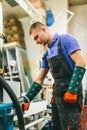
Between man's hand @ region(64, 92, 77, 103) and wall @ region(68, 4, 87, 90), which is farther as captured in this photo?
wall @ region(68, 4, 87, 90)

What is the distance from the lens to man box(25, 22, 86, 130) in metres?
2.00

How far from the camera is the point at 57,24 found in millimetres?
5602

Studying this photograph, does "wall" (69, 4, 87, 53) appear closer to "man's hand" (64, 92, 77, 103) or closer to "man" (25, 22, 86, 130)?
"man" (25, 22, 86, 130)

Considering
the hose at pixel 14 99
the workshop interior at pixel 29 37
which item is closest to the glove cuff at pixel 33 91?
the hose at pixel 14 99

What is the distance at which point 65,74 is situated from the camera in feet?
7.10

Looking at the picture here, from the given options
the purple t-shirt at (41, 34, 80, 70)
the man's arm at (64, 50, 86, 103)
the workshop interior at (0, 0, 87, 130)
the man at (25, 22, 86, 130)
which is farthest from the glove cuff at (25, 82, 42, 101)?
the workshop interior at (0, 0, 87, 130)

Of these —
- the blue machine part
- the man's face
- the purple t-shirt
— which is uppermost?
the man's face

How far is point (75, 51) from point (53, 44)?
280 mm

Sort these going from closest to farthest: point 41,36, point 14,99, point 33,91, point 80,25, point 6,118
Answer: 1. point 14,99
2. point 6,118
3. point 41,36
4. point 33,91
5. point 80,25

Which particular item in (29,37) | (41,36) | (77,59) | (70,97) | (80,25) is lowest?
(70,97)

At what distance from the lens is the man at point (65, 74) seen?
6.57ft

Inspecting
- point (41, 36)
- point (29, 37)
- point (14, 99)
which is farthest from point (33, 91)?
point (29, 37)

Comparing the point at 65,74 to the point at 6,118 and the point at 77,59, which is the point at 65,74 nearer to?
the point at 77,59

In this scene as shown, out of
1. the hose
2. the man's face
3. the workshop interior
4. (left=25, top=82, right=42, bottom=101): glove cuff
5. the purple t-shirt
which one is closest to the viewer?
the hose
